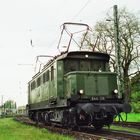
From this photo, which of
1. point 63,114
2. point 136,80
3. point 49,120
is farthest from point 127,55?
point 63,114

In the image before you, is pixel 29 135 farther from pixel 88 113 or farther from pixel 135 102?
pixel 135 102

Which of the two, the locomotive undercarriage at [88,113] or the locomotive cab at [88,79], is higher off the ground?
the locomotive cab at [88,79]

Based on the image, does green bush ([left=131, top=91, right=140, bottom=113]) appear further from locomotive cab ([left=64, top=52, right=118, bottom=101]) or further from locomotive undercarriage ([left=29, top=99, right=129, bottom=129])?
locomotive cab ([left=64, top=52, right=118, bottom=101])

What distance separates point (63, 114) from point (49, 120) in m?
3.51

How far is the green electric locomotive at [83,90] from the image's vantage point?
15578 millimetres

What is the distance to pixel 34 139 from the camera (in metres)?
13.1

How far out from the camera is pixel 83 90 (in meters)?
15.8

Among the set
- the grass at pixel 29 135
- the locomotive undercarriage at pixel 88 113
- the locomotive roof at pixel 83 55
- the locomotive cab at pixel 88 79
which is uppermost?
the locomotive roof at pixel 83 55

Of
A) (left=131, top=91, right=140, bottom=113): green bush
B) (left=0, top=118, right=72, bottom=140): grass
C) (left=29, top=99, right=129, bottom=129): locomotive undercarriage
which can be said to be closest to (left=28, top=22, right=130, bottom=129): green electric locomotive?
(left=29, top=99, right=129, bottom=129): locomotive undercarriage

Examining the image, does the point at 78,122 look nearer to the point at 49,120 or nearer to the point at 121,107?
the point at 121,107

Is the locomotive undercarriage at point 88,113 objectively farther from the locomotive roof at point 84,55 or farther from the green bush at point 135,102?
the green bush at point 135,102

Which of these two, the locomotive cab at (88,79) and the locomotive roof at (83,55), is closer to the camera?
the locomotive cab at (88,79)

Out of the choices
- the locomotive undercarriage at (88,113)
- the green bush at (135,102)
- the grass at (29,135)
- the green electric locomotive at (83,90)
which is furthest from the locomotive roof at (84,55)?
the green bush at (135,102)

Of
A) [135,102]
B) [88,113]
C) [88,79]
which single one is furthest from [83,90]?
[135,102]
